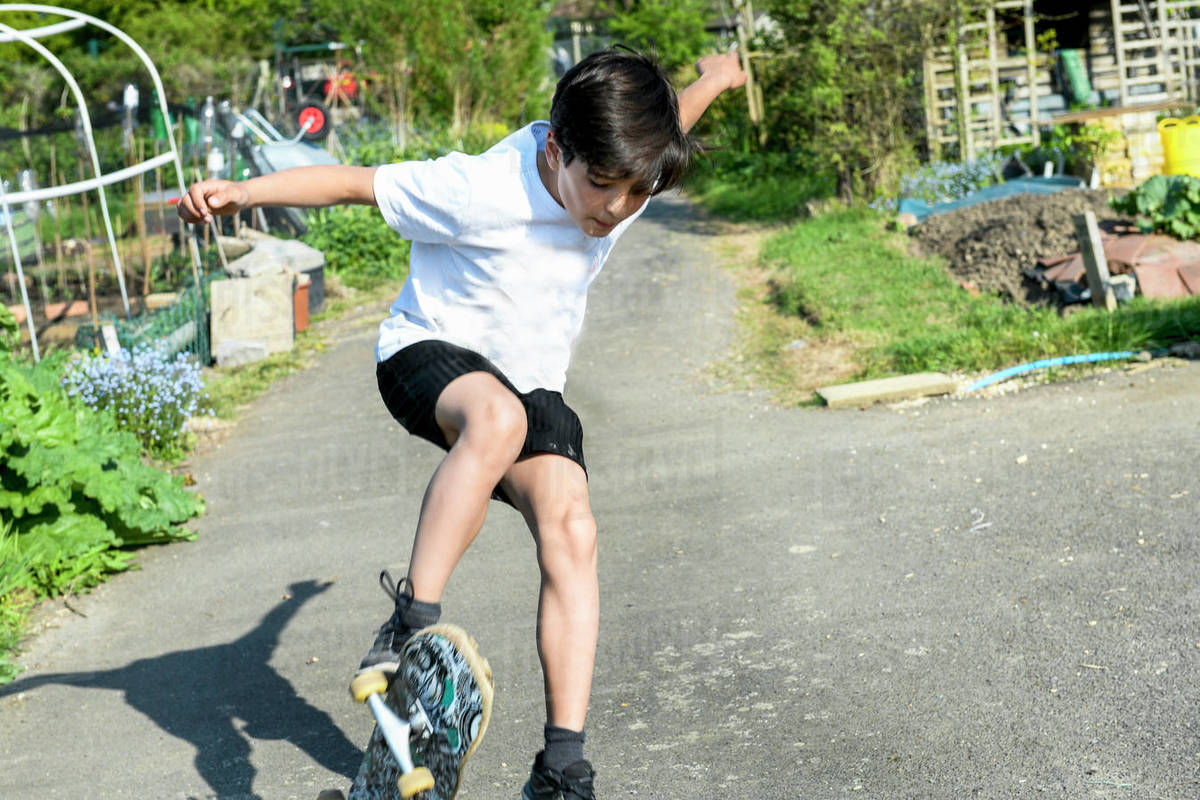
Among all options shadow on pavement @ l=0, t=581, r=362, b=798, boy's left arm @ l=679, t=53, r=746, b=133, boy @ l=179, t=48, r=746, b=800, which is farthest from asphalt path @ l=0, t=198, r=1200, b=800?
boy's left arm @ l=679, t=53, r=746, b=133

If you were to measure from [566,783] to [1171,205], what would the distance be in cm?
832

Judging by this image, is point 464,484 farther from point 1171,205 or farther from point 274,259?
point 274,259

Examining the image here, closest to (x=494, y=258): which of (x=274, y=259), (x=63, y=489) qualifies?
(x=63, y=489)

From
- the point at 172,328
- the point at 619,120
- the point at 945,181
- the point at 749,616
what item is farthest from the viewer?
the point at 945,181

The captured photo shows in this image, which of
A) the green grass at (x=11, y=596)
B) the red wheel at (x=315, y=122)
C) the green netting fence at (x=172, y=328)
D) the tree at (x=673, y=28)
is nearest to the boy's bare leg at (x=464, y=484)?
the green grass at (x=11, y=596)

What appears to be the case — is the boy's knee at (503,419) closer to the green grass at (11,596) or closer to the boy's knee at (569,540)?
the boy's knee at (569,540)

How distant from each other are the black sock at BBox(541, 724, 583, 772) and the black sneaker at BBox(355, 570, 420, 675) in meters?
0.35

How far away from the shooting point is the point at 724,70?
11.3 feet

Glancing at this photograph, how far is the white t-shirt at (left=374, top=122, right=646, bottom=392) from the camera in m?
2.71

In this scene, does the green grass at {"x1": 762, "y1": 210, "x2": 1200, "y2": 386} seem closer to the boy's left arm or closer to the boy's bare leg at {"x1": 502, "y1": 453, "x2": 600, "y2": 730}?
the boy's left arm

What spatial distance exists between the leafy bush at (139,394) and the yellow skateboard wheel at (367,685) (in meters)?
5.01

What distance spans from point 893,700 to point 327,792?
163cm

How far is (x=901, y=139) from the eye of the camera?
45.0 feet

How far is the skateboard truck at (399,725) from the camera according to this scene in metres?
2.42
